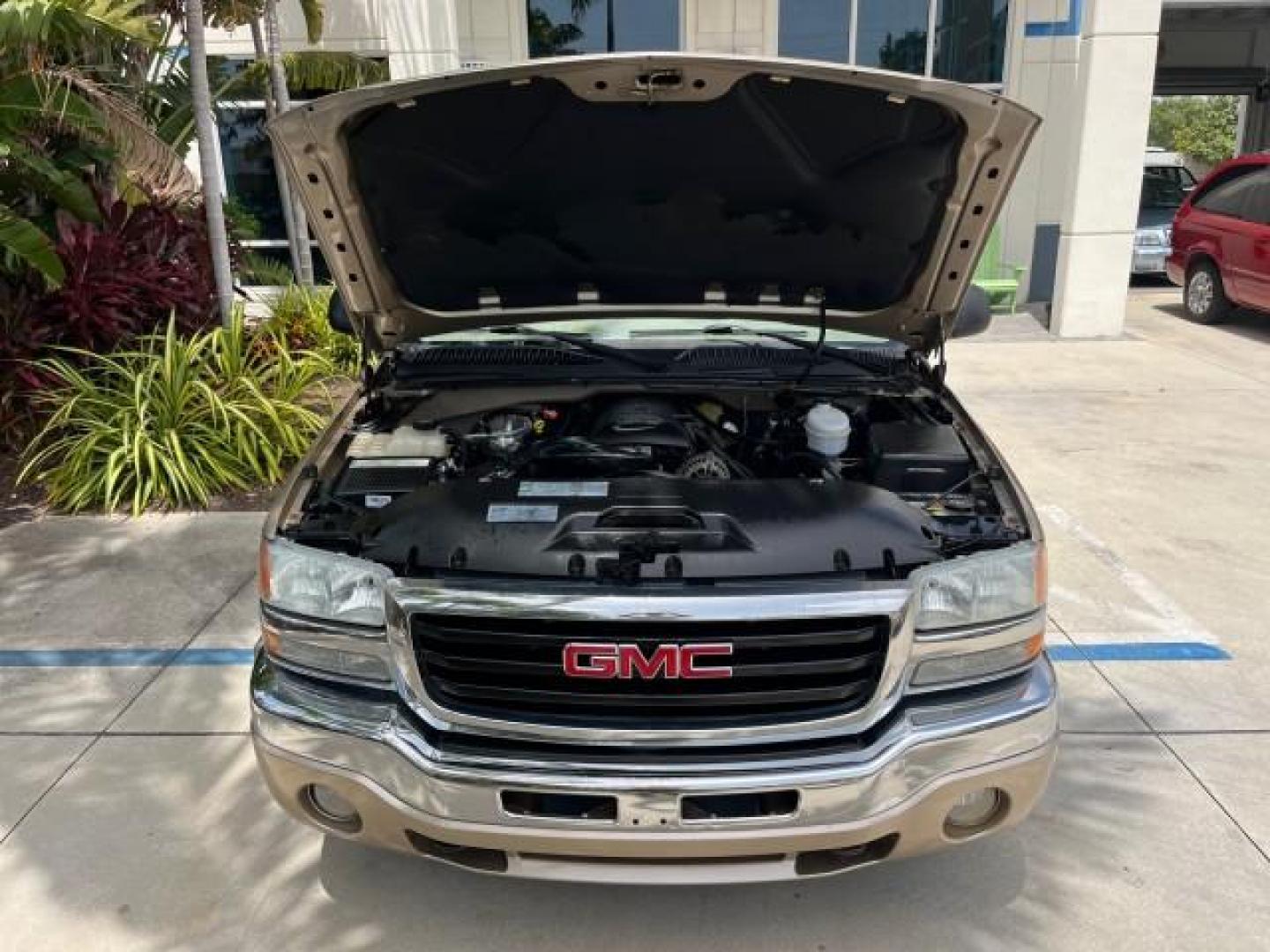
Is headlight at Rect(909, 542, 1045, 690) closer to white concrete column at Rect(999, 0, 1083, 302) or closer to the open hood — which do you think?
the open hood

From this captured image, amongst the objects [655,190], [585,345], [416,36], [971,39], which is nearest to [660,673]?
[585,345]

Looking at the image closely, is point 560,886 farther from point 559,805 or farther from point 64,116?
point 64,116

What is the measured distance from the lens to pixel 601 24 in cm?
1172

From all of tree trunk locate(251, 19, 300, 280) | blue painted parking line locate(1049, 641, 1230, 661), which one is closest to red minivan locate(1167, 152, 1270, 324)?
blue painted parking line locate(1049, 641, 1230, 661)

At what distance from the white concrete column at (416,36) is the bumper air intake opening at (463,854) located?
9.86 m

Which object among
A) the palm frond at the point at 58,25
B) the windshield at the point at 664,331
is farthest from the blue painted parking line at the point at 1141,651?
the palm frond at the point at 58,25

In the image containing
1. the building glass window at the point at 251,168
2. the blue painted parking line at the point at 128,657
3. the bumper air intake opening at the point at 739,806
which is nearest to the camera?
the bumper air intake opening at the point at 739,806

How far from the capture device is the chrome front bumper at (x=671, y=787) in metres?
2.02

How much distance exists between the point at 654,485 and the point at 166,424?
462 centimetres

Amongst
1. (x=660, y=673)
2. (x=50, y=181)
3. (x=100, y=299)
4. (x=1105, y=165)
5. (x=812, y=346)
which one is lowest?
(x=660, y=673)

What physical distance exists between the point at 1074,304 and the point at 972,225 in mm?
8435

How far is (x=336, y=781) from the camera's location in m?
2.16

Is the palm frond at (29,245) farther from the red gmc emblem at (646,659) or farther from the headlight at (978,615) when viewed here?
the headlight at (978,615)

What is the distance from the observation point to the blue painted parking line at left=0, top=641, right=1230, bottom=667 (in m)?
3.88
